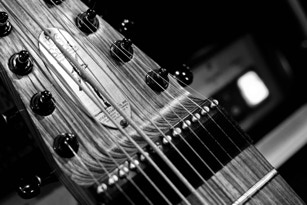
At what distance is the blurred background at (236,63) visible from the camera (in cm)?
138

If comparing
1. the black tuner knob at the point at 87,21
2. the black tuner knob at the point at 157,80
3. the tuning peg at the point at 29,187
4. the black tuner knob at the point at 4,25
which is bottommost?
the tuning peg at the point at 29,187

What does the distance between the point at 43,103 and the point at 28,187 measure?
167 mm

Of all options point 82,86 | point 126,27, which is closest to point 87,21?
point 126,27

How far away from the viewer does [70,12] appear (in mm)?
938

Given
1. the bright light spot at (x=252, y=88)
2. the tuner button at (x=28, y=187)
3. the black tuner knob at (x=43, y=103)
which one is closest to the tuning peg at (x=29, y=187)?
the tuner button at (x=28, y=187)

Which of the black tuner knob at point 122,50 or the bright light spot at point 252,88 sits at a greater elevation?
the black tuner knob at point 122,50

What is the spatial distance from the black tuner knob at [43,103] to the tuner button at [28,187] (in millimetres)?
133

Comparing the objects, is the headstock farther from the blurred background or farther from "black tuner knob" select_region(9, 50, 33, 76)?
the blurred background

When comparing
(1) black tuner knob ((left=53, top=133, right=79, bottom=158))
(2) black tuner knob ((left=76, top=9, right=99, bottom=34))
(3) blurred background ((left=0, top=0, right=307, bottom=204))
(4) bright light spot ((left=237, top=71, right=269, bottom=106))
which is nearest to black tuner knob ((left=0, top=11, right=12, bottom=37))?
(2) black tuner knob ((left=76, top=9, right=99, bottom=34))

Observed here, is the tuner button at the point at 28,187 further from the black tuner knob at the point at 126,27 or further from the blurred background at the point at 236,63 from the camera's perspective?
the blurred background at the point at 236,63

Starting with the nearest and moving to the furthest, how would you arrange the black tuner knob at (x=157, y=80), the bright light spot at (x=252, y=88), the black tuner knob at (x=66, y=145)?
the black tuner knob at (x=66, y=145) < the black tuner knob at (x=157, y=80) < the bright light spot at (x=252, y=88)

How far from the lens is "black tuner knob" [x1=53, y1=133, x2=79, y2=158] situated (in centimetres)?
76

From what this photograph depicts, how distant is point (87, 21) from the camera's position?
92 cm

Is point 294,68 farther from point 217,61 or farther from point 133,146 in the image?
point 133,146
